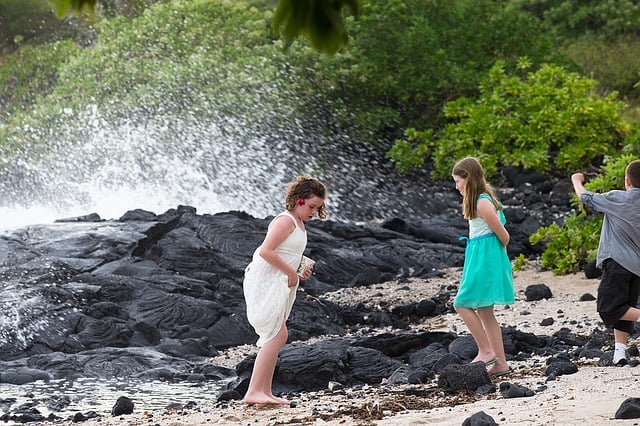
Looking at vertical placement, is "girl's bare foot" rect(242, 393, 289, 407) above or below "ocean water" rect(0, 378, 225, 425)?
above

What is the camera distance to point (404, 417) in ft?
20.8

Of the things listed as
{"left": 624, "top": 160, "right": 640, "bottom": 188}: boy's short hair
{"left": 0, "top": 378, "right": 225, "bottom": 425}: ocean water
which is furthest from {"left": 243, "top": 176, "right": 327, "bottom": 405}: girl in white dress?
{"left": 624, "top": 160, "right": 640, "bottom": 188}: boy's short hair

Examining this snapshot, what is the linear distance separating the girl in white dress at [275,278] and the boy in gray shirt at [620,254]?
6.39 feet

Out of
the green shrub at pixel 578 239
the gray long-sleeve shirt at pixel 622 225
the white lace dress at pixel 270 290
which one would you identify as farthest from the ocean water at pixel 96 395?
the green shrub at pixel 578 239

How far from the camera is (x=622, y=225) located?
782cm

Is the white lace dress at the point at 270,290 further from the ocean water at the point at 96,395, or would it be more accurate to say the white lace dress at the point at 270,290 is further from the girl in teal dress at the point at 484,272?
the girl in teal dress at the point at 484,272

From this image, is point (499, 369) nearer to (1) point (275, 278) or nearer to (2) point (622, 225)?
(2) point (622, 225)

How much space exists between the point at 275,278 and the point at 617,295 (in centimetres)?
241

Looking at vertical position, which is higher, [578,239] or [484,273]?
[578,239]

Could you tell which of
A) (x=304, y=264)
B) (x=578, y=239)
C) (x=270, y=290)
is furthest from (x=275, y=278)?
(x=578, y=239)

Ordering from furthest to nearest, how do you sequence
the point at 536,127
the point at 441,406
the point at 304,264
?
the point at 536,127
the point at 304,264
the point at 441,406

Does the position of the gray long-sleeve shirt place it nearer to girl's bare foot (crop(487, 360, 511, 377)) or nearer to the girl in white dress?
girl's bare foot (crop(487, 360, 511, 377))

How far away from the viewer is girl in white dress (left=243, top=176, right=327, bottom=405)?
7.21m

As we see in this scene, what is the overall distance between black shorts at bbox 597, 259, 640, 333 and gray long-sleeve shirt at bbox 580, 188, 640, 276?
0.20 ft
